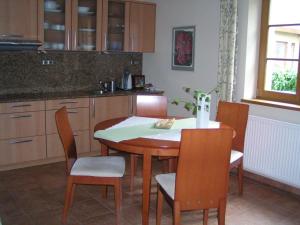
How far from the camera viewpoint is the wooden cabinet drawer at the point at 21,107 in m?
4.01

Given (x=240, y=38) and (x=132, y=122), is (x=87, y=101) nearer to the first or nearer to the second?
(x=132, y=122)

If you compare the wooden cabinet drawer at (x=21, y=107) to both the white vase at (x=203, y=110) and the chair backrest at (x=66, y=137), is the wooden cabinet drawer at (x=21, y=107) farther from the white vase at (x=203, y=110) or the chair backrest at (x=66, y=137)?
the white vase at (x=203, y=110)

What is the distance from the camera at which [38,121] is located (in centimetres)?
423

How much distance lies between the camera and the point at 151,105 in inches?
151

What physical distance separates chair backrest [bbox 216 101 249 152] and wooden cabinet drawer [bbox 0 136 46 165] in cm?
216

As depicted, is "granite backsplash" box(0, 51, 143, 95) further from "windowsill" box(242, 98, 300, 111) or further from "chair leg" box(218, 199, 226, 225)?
"chair leg" box(218, 199, 226, 225)

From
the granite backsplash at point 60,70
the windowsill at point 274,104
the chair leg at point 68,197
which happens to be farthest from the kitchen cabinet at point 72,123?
the windowsill at point 274,104

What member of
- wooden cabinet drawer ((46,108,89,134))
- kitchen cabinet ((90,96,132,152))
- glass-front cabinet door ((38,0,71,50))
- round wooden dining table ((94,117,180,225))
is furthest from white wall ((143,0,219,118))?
round wooden dining table ((94,117,180,225))

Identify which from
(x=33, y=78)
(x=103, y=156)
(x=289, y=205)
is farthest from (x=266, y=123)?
(x=33, y=78)

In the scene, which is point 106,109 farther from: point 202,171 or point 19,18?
point 202,171

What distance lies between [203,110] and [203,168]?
733 mm

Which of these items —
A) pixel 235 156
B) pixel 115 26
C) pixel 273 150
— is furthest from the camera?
pixel 115 26

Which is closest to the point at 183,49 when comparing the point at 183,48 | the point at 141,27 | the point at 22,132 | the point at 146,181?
the point at 183,48

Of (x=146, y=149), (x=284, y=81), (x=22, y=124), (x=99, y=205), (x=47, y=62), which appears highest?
(x=47, y=62)
